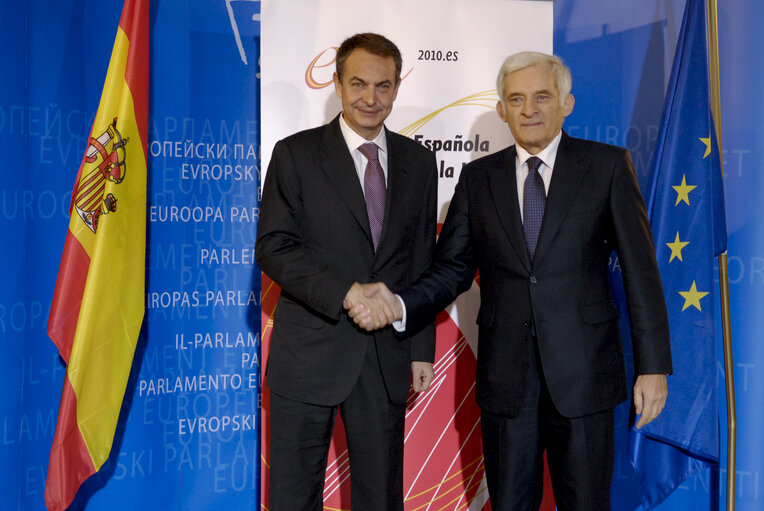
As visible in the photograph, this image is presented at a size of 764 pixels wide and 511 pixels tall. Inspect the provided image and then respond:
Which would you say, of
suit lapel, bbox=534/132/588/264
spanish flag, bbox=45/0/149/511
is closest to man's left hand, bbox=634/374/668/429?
suit lapel, bbox=534/132/588/264

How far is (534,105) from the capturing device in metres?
2.12

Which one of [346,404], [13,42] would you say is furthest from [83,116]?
[346,404]

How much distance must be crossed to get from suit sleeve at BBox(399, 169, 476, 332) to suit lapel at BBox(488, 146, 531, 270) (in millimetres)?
136

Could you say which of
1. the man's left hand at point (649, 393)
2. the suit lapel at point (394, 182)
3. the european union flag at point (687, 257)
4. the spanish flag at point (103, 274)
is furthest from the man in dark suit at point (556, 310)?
the spanish flag at point (103, 274)

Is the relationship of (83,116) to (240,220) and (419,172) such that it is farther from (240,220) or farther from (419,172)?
(419,172)

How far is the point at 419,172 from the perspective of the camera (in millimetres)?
2277

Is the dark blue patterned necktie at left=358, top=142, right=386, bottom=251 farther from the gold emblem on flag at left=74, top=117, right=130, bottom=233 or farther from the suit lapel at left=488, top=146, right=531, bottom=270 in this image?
the gold emblem on flag at left=74, top=117, right=130, bottom=233

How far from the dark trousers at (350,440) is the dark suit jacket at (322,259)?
0.15 feet

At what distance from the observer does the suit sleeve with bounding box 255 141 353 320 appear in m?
2.01

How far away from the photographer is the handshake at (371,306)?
79.2 inches

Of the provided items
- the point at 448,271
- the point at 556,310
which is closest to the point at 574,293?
the point at 556,310

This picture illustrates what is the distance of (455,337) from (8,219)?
1964mm

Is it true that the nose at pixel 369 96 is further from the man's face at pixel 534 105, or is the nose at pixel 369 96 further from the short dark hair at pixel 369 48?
the man's face at pixel 534 105

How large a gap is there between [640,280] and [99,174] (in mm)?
2051
